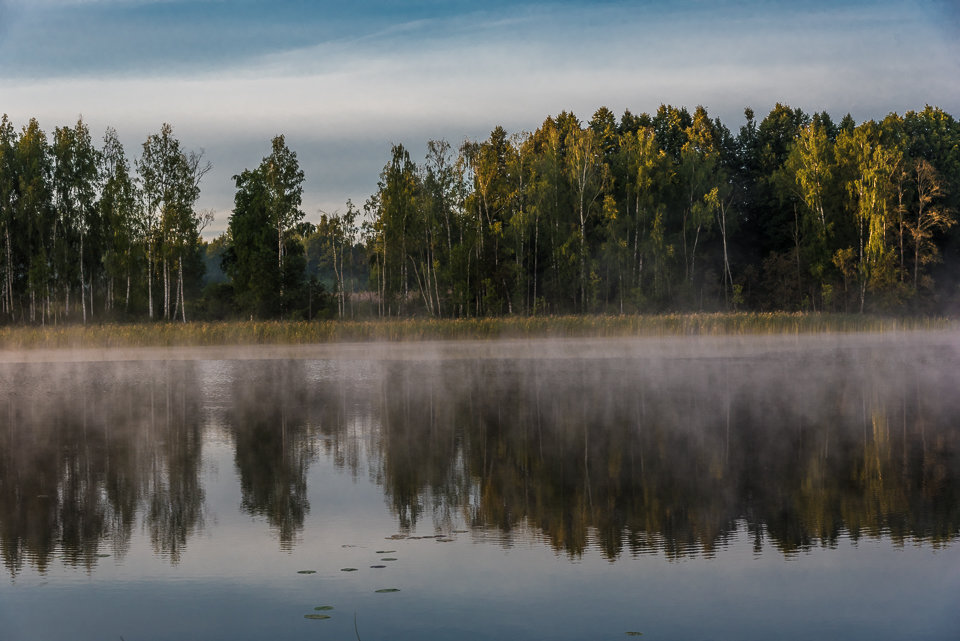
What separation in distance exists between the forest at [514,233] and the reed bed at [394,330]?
16119 millimetres

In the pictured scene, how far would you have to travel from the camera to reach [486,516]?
877 cm

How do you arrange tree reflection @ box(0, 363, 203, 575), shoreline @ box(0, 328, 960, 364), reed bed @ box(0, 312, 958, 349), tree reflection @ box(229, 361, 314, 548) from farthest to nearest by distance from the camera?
1. reed bed @ box(0, 312, 958, 349)
2. shoreline @ box(0, 328, 960, 364)
3. tree reflection @ box(229, 361, 314, 548)
4. tree reflection @ box(0, 363, 203, 575)

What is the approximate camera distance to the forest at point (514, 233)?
59.5 metres

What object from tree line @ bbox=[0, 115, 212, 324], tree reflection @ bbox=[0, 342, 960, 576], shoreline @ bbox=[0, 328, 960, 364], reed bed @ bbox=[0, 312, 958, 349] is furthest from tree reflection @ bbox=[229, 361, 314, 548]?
tree line @ bbox=[0, 115, 212, 324]

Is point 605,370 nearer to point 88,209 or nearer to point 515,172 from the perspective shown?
point 515,172

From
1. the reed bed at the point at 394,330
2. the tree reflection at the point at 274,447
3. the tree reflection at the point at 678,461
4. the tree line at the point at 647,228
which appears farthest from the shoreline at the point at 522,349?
the tree line at the point at 647,228

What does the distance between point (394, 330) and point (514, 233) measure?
812 inches

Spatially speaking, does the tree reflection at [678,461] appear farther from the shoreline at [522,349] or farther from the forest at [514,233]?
the forest at [514,233]

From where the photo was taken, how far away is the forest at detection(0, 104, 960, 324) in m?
59.5

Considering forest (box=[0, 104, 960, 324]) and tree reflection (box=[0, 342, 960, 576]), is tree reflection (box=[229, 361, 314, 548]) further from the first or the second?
forest (box=[0, 104, 960, 324])

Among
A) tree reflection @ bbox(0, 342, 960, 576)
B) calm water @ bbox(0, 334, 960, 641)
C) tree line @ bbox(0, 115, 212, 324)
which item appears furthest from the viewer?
tree line @ bbox(0, 115, 212, 324)

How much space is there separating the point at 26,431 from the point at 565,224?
1946 inches

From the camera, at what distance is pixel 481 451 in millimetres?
12406

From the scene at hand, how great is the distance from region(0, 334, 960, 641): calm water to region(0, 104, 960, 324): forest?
Answer: 4170 centimetres
